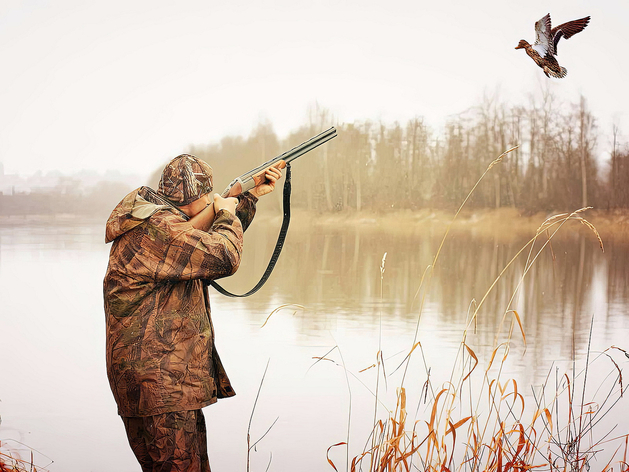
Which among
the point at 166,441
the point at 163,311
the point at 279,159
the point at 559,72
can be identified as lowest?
the point at 166,441

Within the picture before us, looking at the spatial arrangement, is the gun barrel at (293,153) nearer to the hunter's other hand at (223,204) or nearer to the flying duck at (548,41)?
the hunter's other hand at (223,204)

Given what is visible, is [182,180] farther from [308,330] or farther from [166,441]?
[308,330]

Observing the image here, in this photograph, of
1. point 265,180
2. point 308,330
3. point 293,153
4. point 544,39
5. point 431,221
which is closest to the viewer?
point 265,180

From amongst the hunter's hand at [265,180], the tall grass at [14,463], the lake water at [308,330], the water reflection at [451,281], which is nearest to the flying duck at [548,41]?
the lake water at [308,330]

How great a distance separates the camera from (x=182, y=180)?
178 centimetres

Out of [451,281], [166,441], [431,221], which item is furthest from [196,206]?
[431,221]

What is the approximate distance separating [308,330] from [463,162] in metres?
3.97

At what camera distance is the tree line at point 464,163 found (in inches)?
318

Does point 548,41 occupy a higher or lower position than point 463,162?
lower

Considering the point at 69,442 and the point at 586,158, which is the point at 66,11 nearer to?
the point at 69,442

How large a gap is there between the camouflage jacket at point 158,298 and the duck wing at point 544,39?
1.70 m

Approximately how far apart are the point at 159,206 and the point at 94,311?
15.6 ft

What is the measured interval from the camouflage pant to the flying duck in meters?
2.10

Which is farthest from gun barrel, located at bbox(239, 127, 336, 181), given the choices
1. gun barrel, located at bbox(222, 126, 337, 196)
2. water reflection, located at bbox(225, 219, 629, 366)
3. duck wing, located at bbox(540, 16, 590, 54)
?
water reflection, located at bbox(225, 219, 629, 366)
